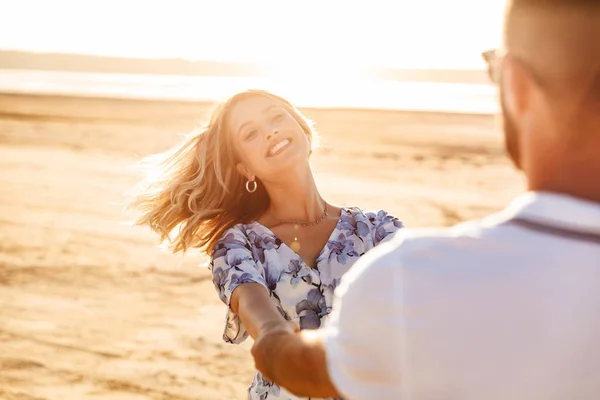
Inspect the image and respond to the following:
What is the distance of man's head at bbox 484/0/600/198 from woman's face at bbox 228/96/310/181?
6.03 feet

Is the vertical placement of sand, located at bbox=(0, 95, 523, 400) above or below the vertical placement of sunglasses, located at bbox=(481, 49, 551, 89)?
below

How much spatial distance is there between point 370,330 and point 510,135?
1.27 ft

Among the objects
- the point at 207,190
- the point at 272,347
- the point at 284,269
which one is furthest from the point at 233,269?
the point at 272,347

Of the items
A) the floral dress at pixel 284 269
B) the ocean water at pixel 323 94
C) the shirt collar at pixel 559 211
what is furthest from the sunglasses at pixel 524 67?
the ocean water at pixel 323 94

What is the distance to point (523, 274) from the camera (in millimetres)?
1204

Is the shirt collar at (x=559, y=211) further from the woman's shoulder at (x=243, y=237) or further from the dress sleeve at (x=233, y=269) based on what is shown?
the woman's shoulder at (x=243, y=237)

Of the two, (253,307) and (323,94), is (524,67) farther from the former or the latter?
(323,94)

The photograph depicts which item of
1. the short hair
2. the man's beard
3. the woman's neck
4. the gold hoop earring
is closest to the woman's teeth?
the woman's neck

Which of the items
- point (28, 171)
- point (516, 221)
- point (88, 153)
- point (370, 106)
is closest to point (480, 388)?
point (516, 221)

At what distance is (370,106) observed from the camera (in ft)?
92.8

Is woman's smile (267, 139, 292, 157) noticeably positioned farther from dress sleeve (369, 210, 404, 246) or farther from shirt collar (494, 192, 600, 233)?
shirt collar (494, 192, 600, 233)

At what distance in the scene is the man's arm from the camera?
1512 mm

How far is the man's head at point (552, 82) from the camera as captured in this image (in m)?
1.23

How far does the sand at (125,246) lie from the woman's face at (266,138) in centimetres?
122
